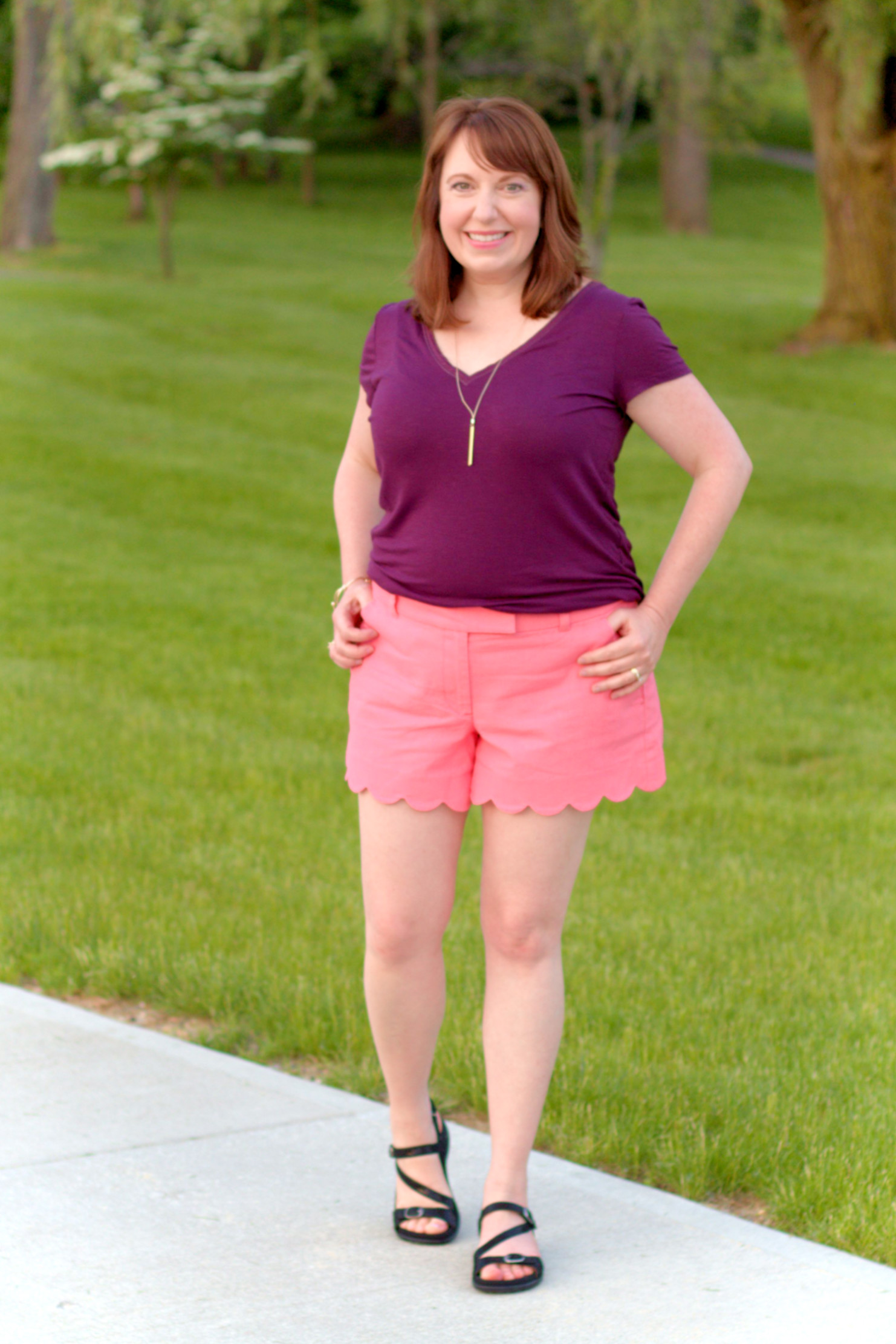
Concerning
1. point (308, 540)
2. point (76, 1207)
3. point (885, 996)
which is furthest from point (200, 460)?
point (76, 1207)

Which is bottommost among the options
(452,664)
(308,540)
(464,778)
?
(308,540)

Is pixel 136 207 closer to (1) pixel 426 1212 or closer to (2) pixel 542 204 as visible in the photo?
(2) pixel 542 204

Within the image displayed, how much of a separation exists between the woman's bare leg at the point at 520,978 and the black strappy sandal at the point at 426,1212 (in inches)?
5.0

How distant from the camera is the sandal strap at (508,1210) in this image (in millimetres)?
3057

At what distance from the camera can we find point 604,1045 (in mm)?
4199

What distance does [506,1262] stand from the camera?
2990 millimetres

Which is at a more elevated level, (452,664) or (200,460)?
(452,664)

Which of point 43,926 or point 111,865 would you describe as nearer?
point 43,926

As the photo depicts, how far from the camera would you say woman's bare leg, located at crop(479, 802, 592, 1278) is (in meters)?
2.99

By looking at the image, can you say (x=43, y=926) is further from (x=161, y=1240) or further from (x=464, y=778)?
(x=464, y=778)

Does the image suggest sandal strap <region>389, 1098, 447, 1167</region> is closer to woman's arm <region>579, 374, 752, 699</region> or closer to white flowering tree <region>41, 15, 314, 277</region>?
woman's arm <region>579, 374, 752, 699</region>

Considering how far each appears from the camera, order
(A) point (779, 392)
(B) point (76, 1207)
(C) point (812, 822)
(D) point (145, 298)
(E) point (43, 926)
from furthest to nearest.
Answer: (D) point (145, 298)
(A) point (779, 392)
(C) point (812, 822)
(E) point (43, 926)
(B) point (76, 1207)

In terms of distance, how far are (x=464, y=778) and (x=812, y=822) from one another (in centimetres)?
356

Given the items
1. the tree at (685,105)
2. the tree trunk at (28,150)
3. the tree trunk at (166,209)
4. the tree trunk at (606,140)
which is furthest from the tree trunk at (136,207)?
the tree trunk at (166,209)
